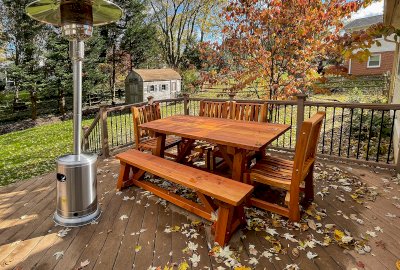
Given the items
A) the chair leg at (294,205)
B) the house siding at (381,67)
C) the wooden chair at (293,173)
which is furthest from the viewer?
the house siding at (381,67)

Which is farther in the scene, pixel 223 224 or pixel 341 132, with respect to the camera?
pixel 341 132

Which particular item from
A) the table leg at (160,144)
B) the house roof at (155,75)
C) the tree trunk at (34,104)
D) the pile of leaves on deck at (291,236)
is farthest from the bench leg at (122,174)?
the tree trunk at (34,104)

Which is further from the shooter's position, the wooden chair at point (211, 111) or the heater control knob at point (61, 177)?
the wooden chair at point (211, 111)

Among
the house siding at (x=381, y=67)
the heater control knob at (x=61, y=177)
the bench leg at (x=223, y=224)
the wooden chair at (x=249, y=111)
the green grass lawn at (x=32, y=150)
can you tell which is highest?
the house siding at (x=381, y=67)

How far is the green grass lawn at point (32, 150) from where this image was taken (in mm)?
8008

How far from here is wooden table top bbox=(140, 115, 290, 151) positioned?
9.06 ft

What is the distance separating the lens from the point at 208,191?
236 cm

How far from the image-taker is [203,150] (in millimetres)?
3789

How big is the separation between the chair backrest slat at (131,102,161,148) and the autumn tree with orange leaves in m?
2.18

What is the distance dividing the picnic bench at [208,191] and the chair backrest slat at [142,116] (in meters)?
0.83

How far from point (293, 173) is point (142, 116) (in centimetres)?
267

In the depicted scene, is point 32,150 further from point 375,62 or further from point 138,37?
point 375,62

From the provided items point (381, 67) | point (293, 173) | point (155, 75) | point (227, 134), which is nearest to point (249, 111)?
point (227, 134)

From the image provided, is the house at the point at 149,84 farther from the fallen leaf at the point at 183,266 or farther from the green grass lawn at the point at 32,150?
the fallen leaf at the point at 183,266
